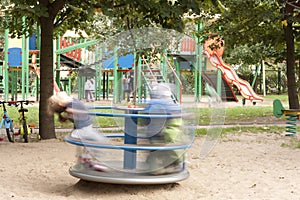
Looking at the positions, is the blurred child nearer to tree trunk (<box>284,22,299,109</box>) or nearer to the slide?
tree trunk (<box>284,22,299,109</box>)

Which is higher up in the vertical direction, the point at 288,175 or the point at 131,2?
the point at 131,2

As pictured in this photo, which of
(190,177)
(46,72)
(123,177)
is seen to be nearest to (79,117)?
(123,177)

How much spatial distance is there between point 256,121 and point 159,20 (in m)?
6.39

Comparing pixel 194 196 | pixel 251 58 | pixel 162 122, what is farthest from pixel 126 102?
pixel 251 58

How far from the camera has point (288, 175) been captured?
21.6 ft

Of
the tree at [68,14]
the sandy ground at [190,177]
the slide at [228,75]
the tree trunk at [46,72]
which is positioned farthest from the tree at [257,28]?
the slide at [228,75]

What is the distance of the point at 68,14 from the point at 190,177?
19.7 ft

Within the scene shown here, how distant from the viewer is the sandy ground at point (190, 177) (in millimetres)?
5371

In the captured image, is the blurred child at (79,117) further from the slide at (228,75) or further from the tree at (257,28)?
the slide at (228,75)

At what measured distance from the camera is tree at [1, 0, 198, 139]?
353 inches

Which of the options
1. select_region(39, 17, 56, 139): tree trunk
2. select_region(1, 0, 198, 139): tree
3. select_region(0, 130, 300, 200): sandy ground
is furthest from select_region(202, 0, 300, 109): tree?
select_region(0, 130, 300, 200): sandy ground

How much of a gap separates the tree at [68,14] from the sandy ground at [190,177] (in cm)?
99

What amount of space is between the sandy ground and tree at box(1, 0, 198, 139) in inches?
38.8

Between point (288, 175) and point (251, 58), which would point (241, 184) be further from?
point (251, 58)
